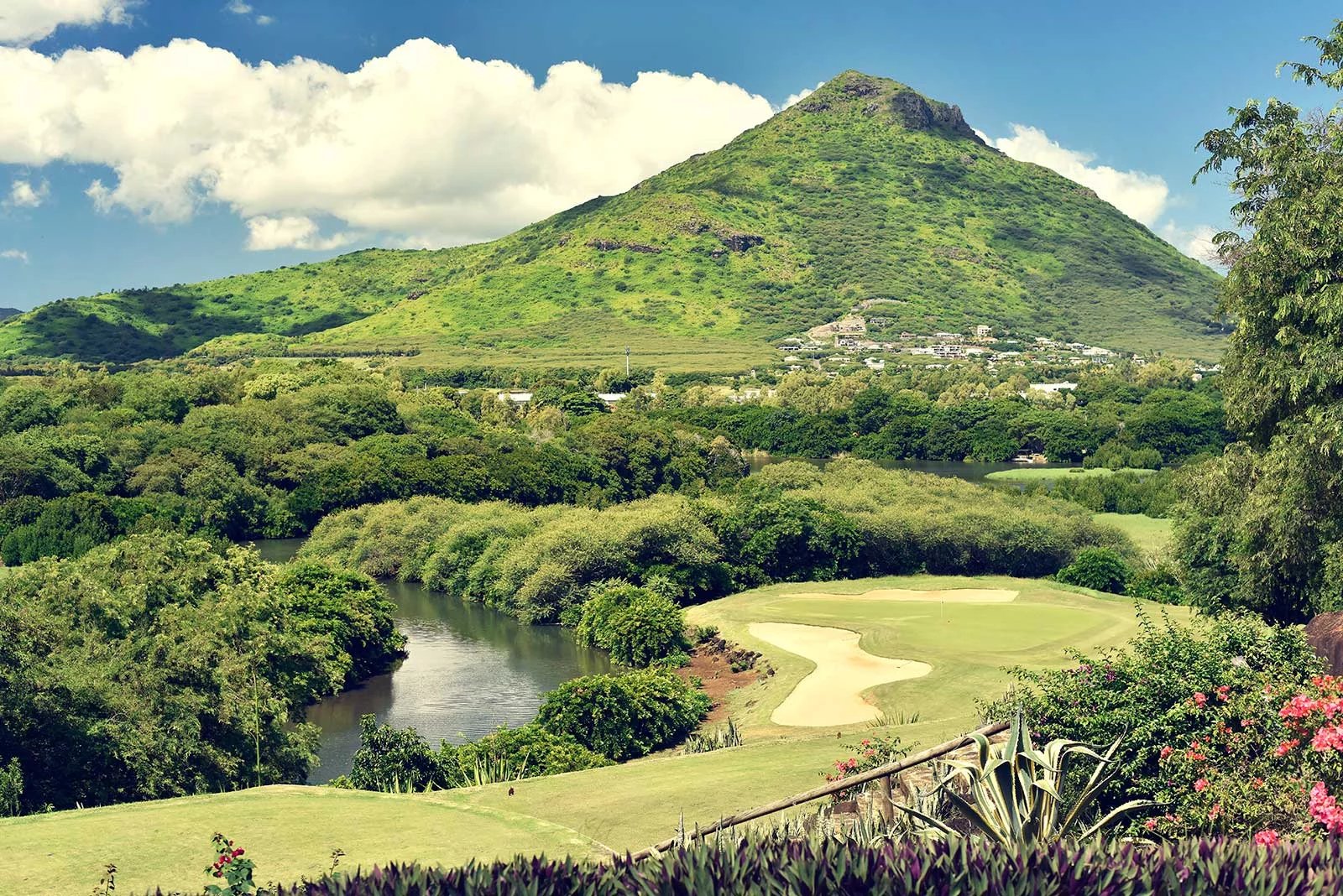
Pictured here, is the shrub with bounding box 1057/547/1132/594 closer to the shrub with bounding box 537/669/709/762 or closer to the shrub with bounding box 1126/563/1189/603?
the shrub with bounding box 1126/563/1189/603

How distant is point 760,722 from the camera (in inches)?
1225

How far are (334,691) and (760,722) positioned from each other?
14.7 meters

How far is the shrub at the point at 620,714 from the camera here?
30328 millimetres

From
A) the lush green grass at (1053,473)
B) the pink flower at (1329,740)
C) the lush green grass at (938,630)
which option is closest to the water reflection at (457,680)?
the lush green grass at (938,630)

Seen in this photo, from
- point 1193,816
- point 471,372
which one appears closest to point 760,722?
point 1193,816

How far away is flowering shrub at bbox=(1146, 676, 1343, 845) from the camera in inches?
522

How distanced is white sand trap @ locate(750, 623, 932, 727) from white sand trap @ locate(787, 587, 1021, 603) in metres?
5.99

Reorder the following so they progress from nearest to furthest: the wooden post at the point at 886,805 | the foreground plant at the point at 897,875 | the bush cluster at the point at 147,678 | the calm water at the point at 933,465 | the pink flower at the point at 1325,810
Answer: the foreground plant at the point at 897,875 → the pink flower at the point at 1325,810 → the wooden post at the point at 886,805 → the bush cluster at the point at 147,678 → the calm water at the point at 933,465

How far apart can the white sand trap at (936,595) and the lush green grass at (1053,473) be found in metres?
48.1

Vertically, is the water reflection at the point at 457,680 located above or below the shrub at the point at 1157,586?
below

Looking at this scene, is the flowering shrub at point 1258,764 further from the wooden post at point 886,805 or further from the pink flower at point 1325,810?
the wooden post at point 886,805

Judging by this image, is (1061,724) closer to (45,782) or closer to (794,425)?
(45,782)

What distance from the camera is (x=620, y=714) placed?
101ft

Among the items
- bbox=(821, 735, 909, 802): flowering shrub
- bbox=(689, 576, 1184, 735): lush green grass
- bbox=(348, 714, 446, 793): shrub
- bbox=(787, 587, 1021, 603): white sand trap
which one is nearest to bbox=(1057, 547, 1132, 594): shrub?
bbox=(689, 576, 1184, 735): lush green grass
